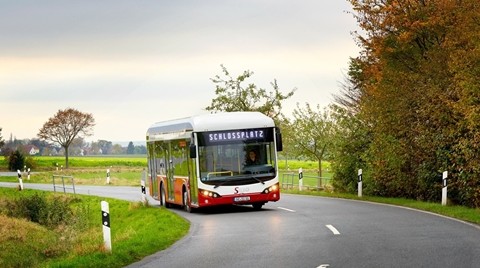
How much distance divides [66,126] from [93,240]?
106m

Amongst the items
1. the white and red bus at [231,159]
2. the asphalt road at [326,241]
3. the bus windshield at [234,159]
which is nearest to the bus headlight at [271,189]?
the white and red bus at [231,159]

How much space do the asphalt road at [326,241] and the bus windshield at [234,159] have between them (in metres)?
1.23

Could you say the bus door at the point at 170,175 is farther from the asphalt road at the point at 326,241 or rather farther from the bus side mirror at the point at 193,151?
the asphalt road at the point at 326,241

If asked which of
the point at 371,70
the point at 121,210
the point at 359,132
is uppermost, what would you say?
the point at 371,70

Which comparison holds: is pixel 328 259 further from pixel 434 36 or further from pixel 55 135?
pixel 55 135

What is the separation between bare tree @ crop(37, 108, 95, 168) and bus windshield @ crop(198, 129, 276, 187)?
9638 cm

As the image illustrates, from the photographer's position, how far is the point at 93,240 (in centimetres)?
1966

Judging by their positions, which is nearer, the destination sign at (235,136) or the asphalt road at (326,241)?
the asphalt road at (326,241)

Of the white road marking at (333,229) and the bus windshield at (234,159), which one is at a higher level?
the bus windshield at (234,159)

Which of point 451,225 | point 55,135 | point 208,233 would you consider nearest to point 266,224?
point 208,233

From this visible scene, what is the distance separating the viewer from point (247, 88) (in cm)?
5638

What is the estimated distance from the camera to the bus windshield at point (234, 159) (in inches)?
982

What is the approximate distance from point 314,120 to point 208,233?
32.0m

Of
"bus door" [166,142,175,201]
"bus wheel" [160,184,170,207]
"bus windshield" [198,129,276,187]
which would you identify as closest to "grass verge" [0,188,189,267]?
"bus wheel" [160,184,170,207]
